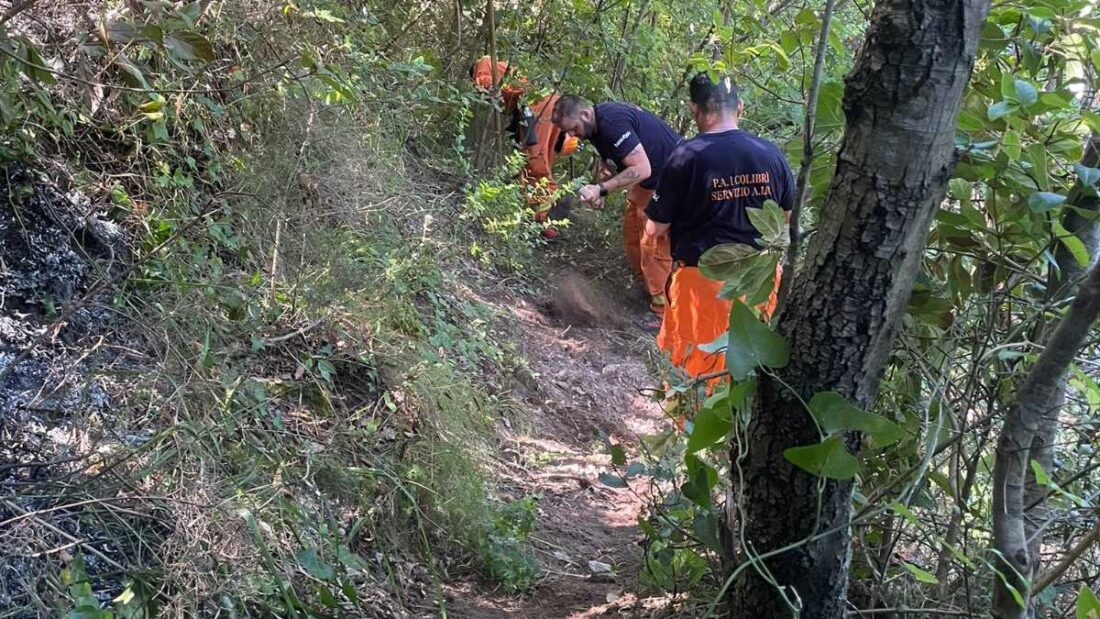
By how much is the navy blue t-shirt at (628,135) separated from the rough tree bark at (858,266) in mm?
4630

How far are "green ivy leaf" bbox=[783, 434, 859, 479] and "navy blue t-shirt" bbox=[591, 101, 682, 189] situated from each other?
481 cm

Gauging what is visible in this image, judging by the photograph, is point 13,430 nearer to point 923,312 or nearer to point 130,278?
point 130,278

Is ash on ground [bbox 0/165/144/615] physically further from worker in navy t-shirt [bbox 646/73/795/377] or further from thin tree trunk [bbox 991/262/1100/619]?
worker in navy t-shirt [bbox 646/73/795/377]

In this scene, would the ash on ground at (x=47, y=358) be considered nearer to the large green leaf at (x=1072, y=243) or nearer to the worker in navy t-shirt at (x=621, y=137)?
the large green leaf at (x=1072, y=243)

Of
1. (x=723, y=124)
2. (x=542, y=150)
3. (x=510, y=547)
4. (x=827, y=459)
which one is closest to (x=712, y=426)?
(x=827, y=459)

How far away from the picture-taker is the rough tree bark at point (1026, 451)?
1842mm

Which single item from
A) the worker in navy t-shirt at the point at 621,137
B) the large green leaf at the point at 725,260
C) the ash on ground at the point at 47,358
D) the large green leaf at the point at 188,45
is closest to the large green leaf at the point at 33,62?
the large green leaf at the point at 188,45

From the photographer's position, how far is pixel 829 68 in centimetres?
592

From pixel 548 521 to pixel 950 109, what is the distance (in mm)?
2913

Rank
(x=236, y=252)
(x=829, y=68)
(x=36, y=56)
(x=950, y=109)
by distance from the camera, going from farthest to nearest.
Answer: (x=829, y=68)
(x=236, y=252)
(x=36, y=56)
(x=950, y=109)

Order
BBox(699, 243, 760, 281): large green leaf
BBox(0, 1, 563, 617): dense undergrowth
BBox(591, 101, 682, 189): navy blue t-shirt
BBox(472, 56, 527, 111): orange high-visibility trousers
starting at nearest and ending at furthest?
1. BBox(699, 243, 760, 281): large green leaf
2. BBox(0, 1, 563, 617): dense undergrowth
3. BBox(591, 101, 682, 189): navy blue t-shirt
4. BBox(472, 56, 527, 111): orange high-visibility trousers

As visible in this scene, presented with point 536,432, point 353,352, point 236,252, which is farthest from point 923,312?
point 536,432

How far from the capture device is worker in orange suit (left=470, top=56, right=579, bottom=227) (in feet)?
22.5

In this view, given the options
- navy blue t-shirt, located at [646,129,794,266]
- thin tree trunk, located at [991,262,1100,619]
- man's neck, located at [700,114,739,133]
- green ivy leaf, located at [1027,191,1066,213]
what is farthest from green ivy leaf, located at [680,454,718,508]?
man's neck, located at [700,114,739,133]
